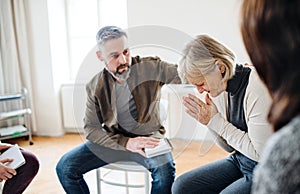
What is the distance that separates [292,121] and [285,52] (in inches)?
4.5

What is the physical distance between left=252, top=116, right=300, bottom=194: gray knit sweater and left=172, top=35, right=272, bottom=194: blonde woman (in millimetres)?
638

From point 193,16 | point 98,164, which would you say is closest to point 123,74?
point 98,164

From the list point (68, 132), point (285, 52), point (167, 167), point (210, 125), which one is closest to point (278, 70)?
point (285, 52)

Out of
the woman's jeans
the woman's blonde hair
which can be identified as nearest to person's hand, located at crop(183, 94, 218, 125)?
the woman's blonde hair

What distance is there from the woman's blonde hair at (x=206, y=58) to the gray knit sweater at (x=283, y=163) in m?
0.75

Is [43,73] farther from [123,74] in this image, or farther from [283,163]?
[283,163]

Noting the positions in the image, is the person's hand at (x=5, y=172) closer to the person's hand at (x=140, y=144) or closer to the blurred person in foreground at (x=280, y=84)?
the person's hand at (x=140, y=144)

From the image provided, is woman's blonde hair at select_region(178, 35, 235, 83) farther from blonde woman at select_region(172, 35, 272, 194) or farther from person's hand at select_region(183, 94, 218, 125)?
person's hand at select_region(183, 94, 218, 125)

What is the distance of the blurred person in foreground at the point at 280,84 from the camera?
53 centimetres

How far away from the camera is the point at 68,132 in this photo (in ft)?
11.8

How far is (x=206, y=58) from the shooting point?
4.18ft

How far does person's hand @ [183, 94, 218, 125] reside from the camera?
1328 mm

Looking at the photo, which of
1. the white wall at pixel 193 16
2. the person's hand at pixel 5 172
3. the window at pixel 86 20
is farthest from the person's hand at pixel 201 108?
the window at pixel 86 20

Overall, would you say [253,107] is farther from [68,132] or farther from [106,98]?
[68,132]
